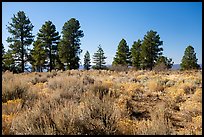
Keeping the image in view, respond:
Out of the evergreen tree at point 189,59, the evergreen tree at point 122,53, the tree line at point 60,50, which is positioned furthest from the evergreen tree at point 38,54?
the evergreen tree at point 189,59

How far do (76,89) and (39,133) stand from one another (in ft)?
15.2

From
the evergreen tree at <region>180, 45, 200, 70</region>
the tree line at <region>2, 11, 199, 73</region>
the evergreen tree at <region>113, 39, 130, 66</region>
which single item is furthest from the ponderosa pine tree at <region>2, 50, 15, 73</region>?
the evergreen tree at <region>180, 45, 200, 70</region>

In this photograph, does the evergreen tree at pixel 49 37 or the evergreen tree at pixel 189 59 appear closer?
the evergreen tree at pixel 49 37

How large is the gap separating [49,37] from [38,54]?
8.41 feet

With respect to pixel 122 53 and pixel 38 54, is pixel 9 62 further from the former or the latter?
pixel 122 53

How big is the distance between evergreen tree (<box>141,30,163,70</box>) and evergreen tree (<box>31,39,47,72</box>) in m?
15.1

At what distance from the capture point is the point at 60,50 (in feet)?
125

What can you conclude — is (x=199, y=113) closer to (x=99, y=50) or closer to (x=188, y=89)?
(x=188, y=89)

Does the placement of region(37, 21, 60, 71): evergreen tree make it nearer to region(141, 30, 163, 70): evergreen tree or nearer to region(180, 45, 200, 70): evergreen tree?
region(141, 30, 163, 70): evergreen tree

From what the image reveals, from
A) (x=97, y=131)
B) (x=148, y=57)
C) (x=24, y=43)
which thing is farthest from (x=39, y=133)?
(x=148, y=57)

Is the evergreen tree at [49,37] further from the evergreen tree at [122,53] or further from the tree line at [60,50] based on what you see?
the evergreen tree at [122,53]

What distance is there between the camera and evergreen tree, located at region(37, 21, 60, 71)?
3672 centimetres

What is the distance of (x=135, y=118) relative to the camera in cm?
646

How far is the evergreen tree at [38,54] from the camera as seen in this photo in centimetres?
3662
